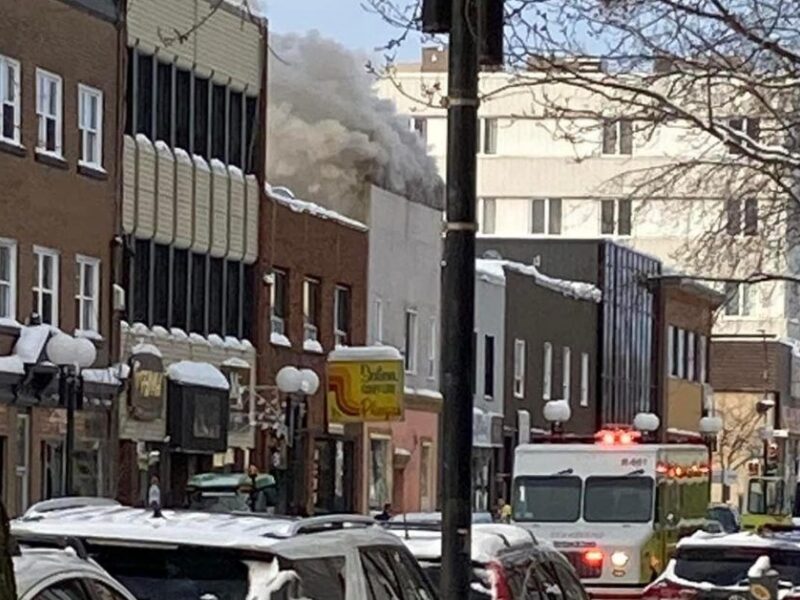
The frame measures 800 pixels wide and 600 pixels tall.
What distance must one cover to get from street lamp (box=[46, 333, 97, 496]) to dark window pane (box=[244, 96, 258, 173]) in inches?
352

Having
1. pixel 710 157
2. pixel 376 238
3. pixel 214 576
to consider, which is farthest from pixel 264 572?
pixel 376 238

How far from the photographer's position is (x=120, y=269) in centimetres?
3894

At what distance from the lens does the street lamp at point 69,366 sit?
32.0 metres

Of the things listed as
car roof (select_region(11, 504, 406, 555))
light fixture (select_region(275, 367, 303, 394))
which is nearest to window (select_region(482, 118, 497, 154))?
light fixture (select_region(275, 367, 303, 394))

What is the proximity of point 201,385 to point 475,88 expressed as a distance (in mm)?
32228

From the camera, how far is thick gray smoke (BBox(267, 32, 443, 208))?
163 ft

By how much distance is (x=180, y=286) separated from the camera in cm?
4191

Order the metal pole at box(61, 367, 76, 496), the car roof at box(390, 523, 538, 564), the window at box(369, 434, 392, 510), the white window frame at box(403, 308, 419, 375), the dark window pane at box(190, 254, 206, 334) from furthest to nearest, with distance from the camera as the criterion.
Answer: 1. the white window frame at box(403, 308, 419, 375)
2. the window at box(369, 434, 392, 510)
3. the dark window pane at box(190, 254, 206, 334)
4. the metal pole at box(61, 367, 76, 496)
5. the car roof at box(390, 523, 538, 564)

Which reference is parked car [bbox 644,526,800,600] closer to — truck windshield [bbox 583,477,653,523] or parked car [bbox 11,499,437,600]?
parked car [bbox 11,499,437,600]

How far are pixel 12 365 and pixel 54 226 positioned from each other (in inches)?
118

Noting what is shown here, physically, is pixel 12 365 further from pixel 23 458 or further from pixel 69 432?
pixel 23 458

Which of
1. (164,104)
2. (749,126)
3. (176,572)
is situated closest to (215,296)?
(164,104)

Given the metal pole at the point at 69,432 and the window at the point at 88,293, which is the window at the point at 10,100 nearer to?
the window at the point at 88,293

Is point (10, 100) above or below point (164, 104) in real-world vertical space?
below
